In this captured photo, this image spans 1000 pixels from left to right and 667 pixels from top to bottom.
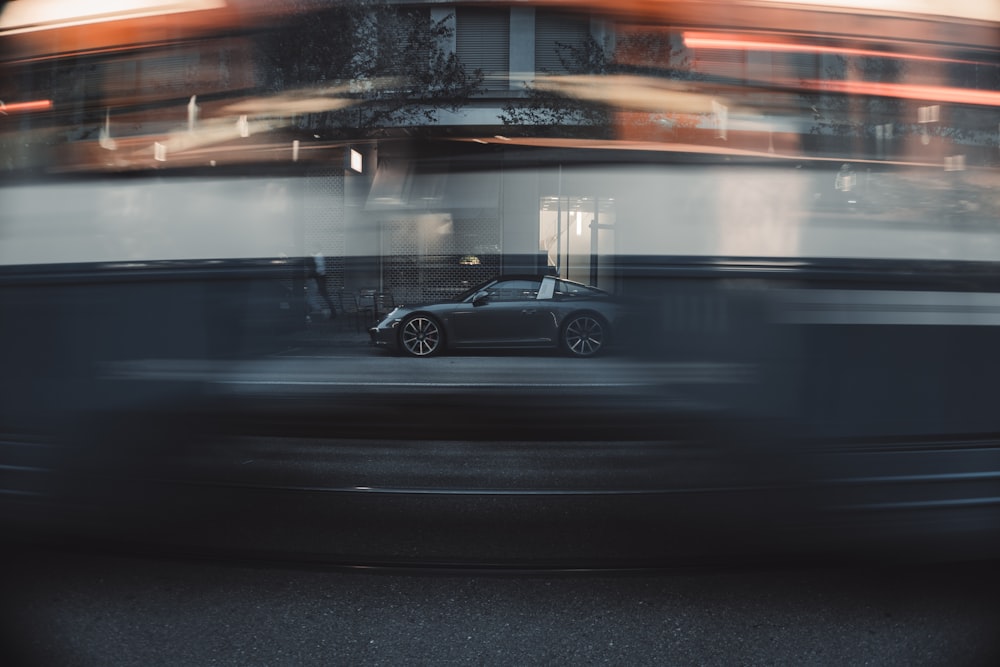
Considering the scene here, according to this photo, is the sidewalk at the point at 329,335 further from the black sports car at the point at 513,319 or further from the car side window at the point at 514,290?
the car side window at the point at 514,290

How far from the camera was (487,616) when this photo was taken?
2.73 meters

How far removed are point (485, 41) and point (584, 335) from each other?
0.95m

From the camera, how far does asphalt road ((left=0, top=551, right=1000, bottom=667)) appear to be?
97.1 inches

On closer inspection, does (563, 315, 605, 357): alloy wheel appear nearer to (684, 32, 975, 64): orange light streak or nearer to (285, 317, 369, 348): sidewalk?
(285, 317, 369, 348): sidewalk

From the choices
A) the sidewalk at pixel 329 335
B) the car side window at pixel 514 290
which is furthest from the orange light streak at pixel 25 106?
the car side window at pixel 514 290

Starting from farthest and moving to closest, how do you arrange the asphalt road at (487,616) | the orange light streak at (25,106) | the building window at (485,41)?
1. the asphalt road at (487,616)
2. the orange light streak at (25,106)
3. the building window at (485,41)

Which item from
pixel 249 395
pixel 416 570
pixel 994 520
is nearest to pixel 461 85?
pixel 249 395

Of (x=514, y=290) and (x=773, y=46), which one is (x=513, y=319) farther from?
(x=773, y=46)

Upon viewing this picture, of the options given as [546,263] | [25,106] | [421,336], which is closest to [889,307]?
[546,263]

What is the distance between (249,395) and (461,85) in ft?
3.86

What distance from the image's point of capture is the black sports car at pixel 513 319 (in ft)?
7.19

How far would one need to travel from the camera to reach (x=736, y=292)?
85.6 inches

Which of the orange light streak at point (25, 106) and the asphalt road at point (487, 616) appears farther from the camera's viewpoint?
the asphalt road at point (487, 616)

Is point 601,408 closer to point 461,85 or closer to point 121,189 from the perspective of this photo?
point 461,85
